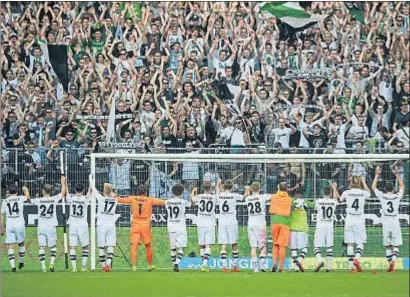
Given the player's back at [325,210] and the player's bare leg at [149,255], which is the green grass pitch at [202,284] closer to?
the player's bare leg at [149,255]

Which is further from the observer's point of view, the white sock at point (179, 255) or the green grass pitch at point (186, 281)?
the white sock at point (179, 255)

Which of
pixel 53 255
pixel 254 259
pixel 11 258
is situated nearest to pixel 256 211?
pixel 254 259

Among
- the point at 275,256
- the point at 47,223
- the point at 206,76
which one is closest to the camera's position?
the point at 275,256

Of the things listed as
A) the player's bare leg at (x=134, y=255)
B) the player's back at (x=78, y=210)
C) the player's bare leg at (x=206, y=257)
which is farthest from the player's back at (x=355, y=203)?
the player's back at (x=78, y=210)

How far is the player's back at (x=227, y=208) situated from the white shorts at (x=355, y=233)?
1.47 metres

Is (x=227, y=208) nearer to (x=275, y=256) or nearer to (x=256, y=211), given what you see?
(x=256, y=211)

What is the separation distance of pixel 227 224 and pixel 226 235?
0.48 feet

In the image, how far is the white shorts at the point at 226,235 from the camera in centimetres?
1184

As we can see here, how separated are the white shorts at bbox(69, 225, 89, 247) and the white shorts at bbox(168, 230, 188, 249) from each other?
Result: 44.1 inches

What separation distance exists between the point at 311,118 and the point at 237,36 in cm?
240

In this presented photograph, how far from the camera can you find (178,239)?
1197cm

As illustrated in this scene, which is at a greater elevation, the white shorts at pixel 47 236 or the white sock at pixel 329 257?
the white shorts at pixel 47 236

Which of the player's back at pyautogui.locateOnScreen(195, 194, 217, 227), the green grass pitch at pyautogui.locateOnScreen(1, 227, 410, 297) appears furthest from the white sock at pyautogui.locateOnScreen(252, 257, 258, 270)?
the player's back at pyautogui.locateOnScreen(195, 194, 217, 227)

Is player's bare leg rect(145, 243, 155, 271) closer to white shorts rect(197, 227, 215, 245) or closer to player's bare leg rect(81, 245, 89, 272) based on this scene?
white shorts rect(197, 227, 215, 245)
